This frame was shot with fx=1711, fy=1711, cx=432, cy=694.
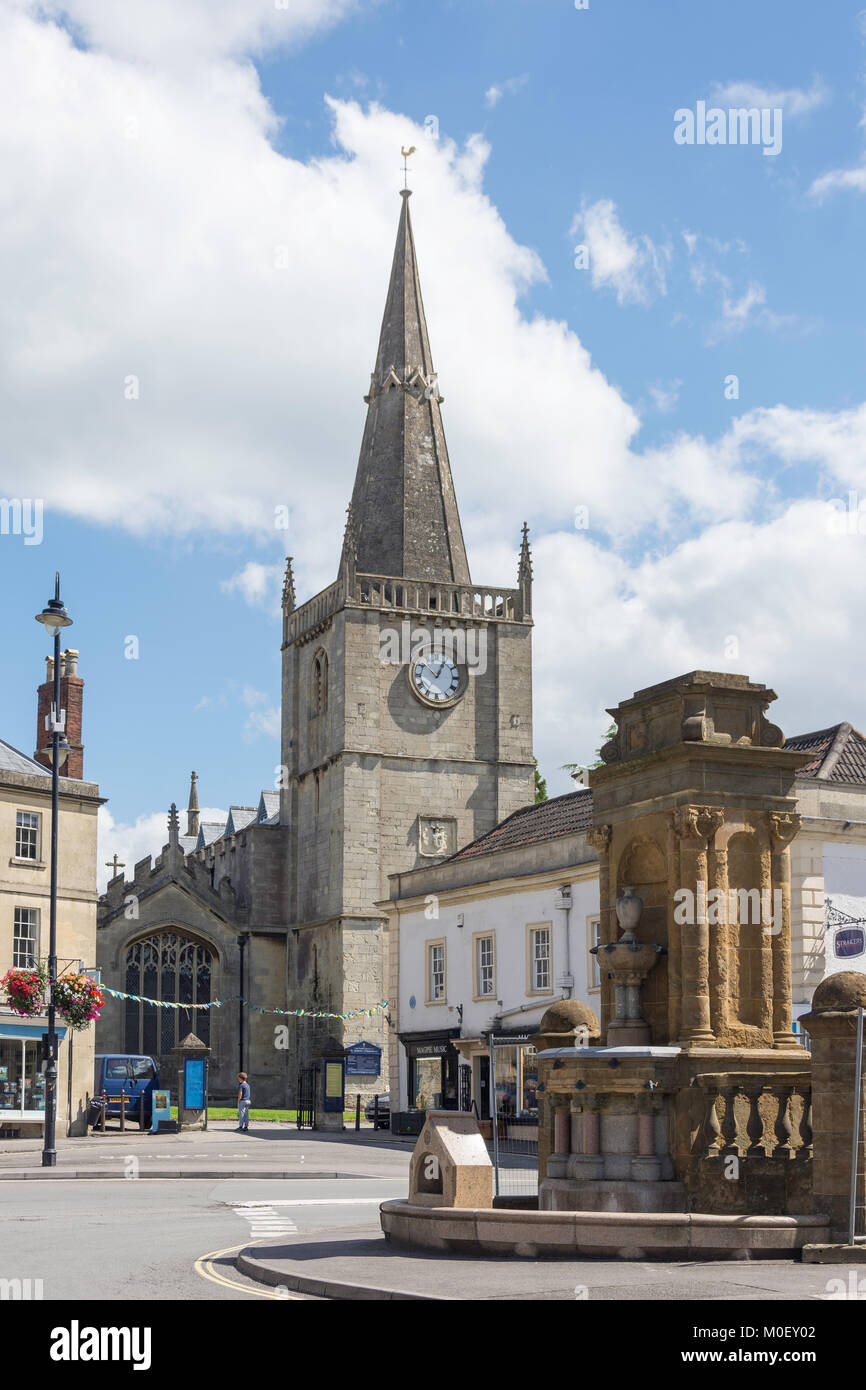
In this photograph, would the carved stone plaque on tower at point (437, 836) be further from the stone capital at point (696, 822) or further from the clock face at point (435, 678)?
the stone capital at point (696, 822)

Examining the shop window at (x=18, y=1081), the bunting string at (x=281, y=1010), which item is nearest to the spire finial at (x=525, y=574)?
the bunting string at (x=281, y=1010)

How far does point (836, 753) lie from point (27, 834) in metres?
21.2

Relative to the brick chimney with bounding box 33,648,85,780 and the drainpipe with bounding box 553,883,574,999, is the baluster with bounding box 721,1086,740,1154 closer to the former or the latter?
the drainpipe with bounding box 553,883,574,999

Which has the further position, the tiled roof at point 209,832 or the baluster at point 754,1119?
the tiled roof at point 209,832

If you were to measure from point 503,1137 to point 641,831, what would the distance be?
23.7 m

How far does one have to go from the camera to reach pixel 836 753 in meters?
36.3

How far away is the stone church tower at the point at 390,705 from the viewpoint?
207ft

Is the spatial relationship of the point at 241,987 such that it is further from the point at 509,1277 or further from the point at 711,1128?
the point at 509,1277

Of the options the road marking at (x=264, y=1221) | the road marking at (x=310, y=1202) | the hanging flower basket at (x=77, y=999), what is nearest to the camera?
the road marking at (x=264, y=1221)

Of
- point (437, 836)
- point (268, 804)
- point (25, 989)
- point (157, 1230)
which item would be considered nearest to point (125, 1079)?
→ point (25, 989)

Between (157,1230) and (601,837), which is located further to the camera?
(157,1230)

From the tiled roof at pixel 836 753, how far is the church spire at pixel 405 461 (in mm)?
30073

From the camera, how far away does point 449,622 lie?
216 feet

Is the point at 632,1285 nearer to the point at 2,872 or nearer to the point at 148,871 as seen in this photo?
the point at 2,872
